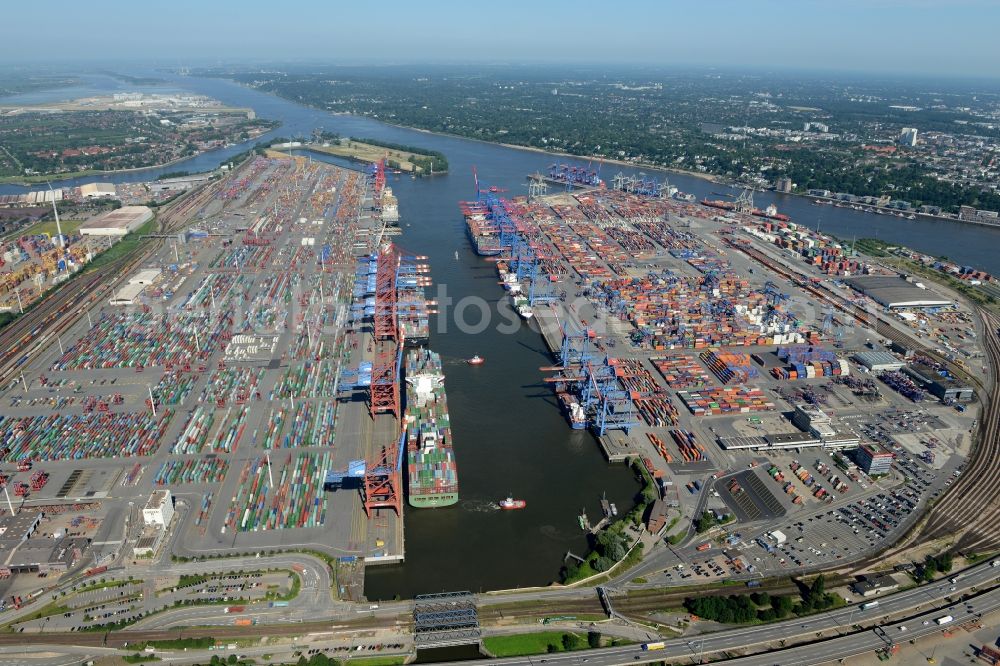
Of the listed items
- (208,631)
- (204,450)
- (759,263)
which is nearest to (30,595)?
(208,631)

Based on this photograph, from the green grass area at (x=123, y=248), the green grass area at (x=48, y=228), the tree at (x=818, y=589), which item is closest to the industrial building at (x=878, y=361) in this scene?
the tree at (x=818, y=589)

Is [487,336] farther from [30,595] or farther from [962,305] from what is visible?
[962,305]

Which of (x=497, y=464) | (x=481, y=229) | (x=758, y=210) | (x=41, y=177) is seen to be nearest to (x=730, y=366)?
(x=497, y=464)

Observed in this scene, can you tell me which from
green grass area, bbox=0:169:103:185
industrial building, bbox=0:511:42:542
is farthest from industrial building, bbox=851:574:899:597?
green grass area, bbox=0:169:103:185

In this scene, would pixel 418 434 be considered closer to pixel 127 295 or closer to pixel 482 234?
pixel 127 295

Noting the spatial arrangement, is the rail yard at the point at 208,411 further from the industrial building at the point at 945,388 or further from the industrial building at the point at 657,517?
the industrial building at the point at 945,388
